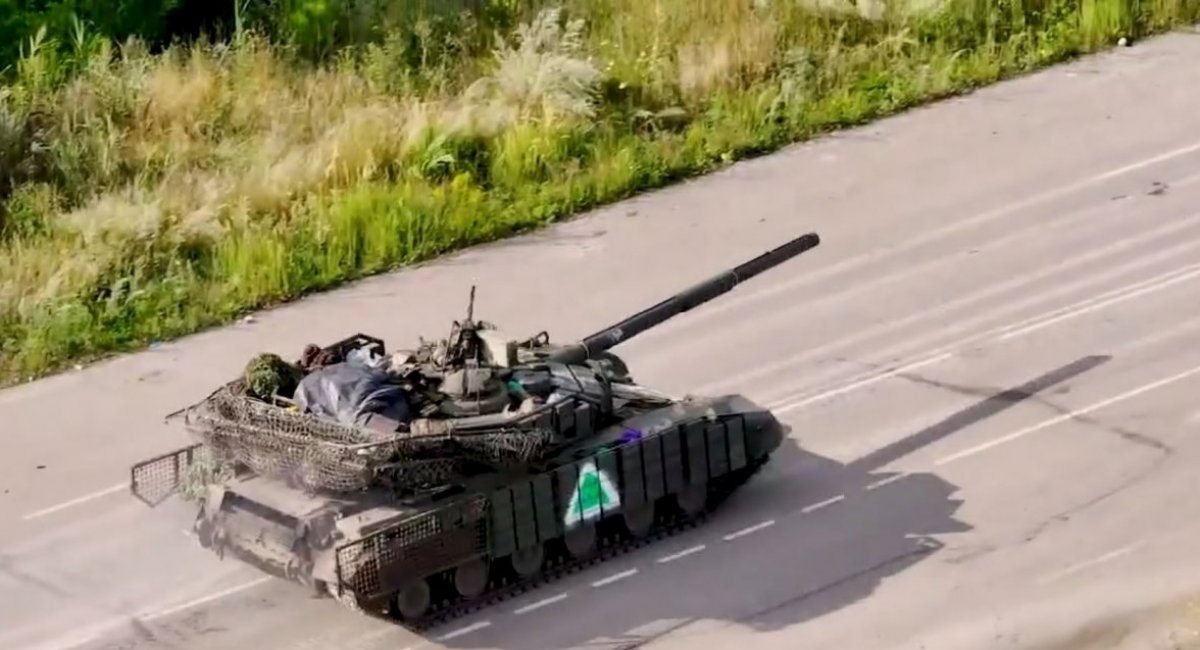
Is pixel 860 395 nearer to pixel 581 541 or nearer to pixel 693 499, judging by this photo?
pixel 693 499

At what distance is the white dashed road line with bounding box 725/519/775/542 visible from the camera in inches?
717

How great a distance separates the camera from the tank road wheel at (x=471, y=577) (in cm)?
1701

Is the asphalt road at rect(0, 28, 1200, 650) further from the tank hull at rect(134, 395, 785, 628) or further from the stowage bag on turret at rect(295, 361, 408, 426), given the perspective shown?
the stowage bag on turret at rect(295, 361, 408, 426)

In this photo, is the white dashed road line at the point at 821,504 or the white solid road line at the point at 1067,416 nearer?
the white dashed road line at the point at 821,504

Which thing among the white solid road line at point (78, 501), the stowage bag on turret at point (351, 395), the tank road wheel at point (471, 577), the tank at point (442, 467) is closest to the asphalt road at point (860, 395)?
the white solid road line at point (78, 501)

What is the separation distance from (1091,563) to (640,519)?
367cm

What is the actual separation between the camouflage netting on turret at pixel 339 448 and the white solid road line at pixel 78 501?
2804 millimetres

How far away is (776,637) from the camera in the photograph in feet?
54.3

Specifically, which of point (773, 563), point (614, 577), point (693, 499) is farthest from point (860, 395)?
point (614, 577)

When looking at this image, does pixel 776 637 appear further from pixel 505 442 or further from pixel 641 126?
pixel 641 126

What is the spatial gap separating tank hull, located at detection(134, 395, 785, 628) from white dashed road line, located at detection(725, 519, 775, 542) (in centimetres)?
36

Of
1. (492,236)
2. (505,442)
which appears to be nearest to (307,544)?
(505,442)

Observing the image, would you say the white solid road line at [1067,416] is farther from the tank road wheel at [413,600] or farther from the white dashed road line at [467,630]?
the tank road wheel at [413,600]

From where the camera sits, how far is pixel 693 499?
18312mm
